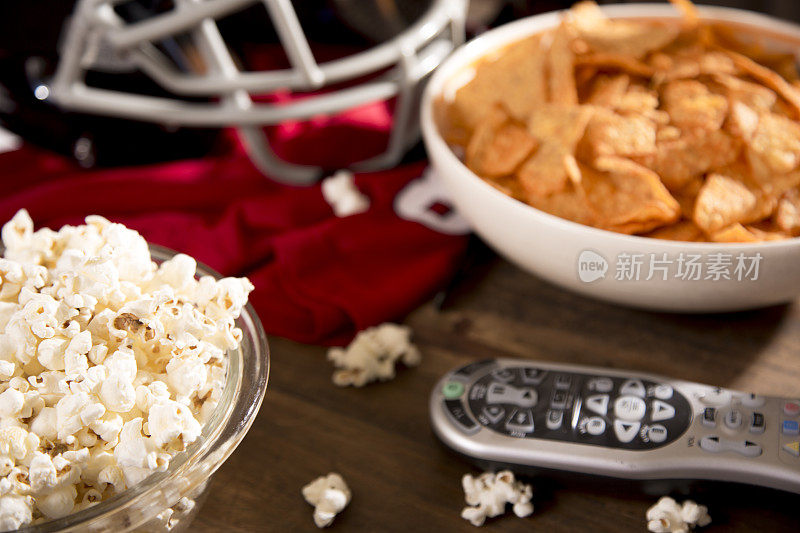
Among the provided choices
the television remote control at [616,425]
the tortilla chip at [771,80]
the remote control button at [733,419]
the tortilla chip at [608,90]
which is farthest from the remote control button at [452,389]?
the tortilla chip at [771,80]

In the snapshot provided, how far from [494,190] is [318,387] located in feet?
0.82

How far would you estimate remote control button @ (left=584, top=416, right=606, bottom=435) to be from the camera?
0.60m

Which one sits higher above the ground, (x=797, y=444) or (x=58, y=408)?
(x=58, y=408)

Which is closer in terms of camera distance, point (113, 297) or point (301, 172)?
point (113, 297)

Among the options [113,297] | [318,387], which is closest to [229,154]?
[318,387]

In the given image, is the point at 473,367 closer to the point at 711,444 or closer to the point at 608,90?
the point at 711,444

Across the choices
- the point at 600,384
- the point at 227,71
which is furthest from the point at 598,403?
the point at 227,71

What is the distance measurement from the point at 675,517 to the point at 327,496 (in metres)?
0.27

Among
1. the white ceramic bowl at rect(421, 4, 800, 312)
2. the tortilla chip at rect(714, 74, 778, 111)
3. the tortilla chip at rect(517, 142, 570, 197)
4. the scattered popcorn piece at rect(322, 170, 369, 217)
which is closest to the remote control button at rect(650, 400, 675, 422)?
the white ceramic bowl at rect(421, 4, 800, 312)

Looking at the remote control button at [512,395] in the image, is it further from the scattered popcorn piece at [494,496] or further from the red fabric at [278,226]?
the red fabric at [278,226]

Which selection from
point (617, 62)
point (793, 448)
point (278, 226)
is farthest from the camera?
point (278, 226)

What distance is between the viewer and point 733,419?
59 centimetres

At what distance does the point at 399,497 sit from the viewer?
612mm

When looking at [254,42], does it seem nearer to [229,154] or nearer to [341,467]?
[229,154]
